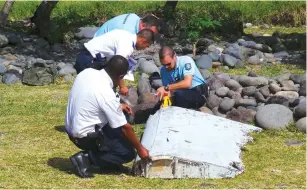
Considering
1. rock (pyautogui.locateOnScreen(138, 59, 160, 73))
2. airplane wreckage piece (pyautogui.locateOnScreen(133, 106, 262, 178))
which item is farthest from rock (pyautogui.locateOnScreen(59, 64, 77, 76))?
airplane wreckage piece (pyautogui.locateOnScreen(133, 106, 262, 178))

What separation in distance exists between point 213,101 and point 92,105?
3464 mm

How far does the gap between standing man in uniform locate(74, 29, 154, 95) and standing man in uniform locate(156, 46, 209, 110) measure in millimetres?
548

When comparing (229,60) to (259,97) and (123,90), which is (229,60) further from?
(123,90)

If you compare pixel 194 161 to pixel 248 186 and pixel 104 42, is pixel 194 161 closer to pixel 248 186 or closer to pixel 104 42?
pixel 248 186

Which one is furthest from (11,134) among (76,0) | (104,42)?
(76,0)

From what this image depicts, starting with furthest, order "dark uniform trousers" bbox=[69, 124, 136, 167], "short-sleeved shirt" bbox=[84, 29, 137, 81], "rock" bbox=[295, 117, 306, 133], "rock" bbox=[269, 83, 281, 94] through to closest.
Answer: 1. "rock" bbox=[269, 83, 281, 94]
2. "rock" bbox=[295, 117, 306, 133]
3. "short-sleeved shirt" bbox=[84, 29, 137, 81]
4. "dark uniform trousers" bbox=[69, 124, 136, 167]

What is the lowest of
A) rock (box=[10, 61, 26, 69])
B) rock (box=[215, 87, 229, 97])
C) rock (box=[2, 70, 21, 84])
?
rock (box=[10, 61, 26, 69])

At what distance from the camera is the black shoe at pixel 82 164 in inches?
282

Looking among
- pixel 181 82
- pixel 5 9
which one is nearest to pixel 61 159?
pixel 181 82

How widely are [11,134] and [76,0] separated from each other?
15.5 m

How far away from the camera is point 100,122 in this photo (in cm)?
702

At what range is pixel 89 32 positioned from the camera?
1841 centimetres

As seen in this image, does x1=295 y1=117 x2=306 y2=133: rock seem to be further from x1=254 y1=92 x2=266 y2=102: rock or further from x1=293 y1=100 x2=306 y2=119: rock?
x1=254 y1=92 x2=266 y2=102: rock

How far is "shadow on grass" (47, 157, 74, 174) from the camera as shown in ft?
24.7
